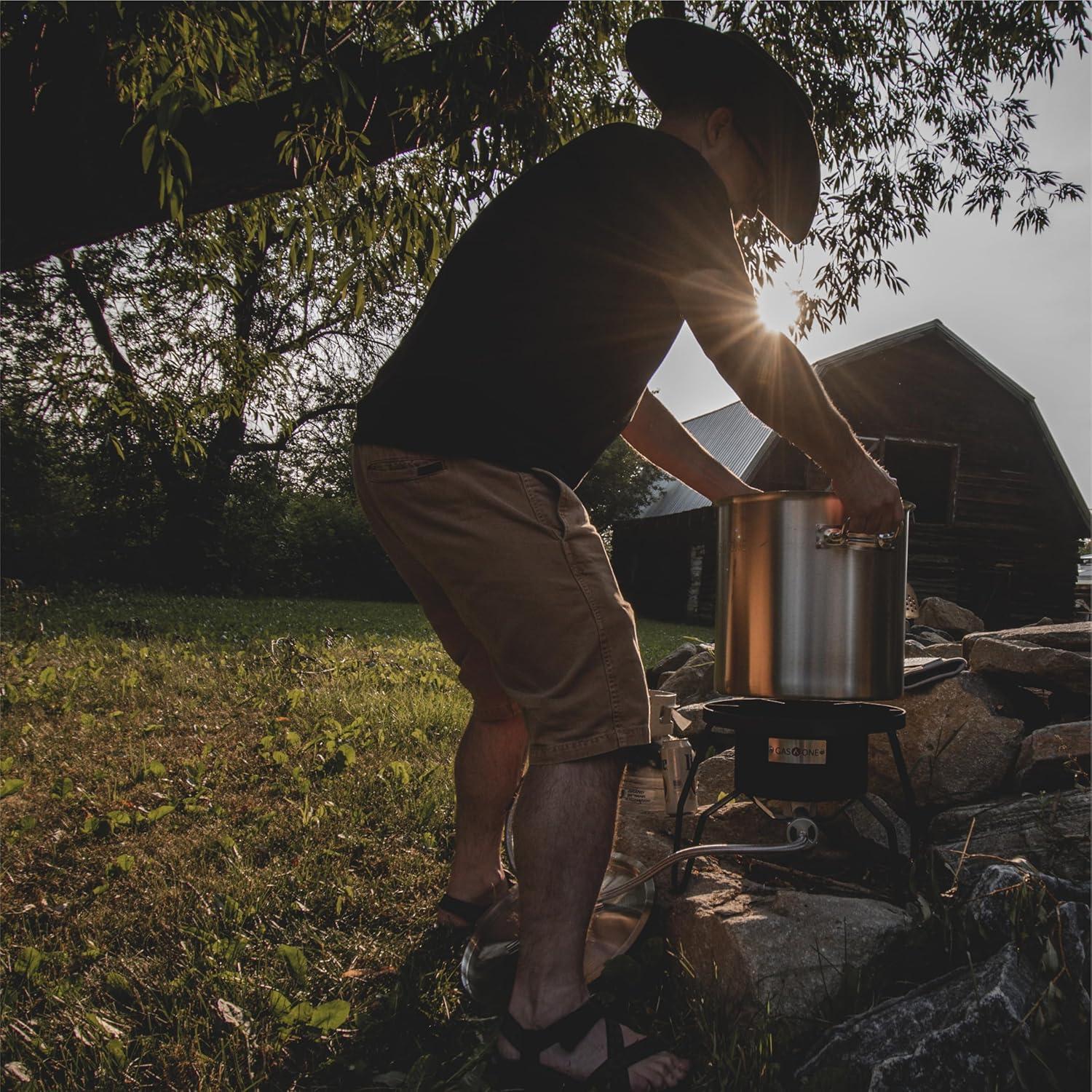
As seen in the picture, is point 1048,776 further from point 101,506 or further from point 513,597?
point 101,506

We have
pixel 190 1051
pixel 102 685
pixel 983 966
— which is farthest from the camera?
pixel 102 685

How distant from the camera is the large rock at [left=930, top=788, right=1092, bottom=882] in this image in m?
2.27

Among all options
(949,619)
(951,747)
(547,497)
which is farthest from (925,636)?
(547,497)

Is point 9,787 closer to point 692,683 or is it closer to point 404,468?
point 404,468

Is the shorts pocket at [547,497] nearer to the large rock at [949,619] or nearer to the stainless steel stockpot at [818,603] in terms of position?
the stainless steel stockpot at [818,603]

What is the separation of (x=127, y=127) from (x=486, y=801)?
3.01 metres

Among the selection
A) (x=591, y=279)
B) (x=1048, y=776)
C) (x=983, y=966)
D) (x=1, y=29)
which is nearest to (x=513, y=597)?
(x=591, y=279)

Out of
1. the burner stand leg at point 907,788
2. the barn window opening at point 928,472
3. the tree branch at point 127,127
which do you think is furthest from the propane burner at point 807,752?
the barn window opening at point 928,472

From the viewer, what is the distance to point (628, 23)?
4938 millimetres

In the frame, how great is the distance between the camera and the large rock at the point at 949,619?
37.3 ft

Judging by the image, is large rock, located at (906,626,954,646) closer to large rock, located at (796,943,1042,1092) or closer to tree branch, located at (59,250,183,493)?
large rock, located at (796,943,1042,1092)

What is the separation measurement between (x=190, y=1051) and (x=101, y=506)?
1999 cm

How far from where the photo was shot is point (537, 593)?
1703 mm

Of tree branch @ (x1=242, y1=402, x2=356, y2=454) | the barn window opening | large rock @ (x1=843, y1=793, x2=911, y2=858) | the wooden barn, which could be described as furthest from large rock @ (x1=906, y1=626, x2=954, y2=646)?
tree branch @ (x1=242, y1=402, x2=356, y2=454)
